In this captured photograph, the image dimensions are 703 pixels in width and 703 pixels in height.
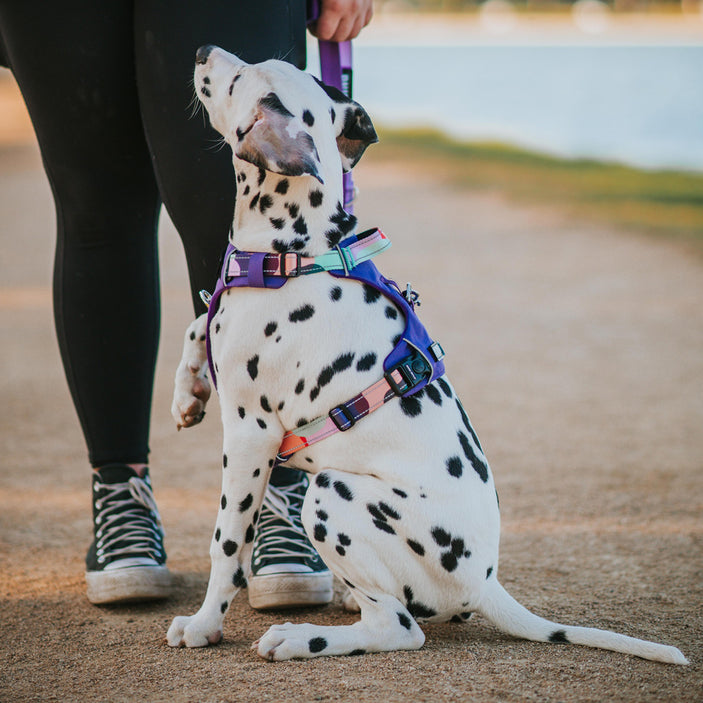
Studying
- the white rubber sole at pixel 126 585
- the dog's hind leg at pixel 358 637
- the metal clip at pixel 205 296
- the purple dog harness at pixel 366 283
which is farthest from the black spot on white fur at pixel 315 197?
the white rubber sole at pixel 126 585

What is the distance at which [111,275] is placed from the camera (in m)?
3.10

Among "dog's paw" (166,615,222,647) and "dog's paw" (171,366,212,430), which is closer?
"dog's paw" (166,615,222,647)

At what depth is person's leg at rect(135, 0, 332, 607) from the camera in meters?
2.73

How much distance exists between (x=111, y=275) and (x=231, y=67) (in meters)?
0.86

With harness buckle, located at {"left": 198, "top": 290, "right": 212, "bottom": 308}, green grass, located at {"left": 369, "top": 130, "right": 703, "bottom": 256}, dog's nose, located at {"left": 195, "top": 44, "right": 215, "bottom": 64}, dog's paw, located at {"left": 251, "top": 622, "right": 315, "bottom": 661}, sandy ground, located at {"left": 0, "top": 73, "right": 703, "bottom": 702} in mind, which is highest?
dog's nose, located at {"left": 195, "top": 44, "right": 215, "bottom": 64}

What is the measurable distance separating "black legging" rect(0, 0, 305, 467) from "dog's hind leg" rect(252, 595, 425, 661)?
38.6 inches

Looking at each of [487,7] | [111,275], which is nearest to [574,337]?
[111,275]

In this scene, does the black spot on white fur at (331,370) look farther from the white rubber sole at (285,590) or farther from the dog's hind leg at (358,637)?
the white rubber sole at (285,590)

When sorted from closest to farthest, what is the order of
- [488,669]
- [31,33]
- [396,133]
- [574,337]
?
[488,669]
[31,33]
[574,337]
[396,133]

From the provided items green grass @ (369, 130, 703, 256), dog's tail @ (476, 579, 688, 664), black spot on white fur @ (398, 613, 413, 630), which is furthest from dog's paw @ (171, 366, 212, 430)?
green grass @ (369, 130, 703, 256)

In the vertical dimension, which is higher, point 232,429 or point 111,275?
point 111,275

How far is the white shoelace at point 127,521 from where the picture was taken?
10.1ft

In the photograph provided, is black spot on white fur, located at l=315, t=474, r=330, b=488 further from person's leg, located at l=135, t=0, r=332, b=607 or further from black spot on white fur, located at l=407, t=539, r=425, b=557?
person's leg, located at l=135, t=0, r=332, b=607

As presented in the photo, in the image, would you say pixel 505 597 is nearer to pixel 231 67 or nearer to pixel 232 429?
pixel 232 429
